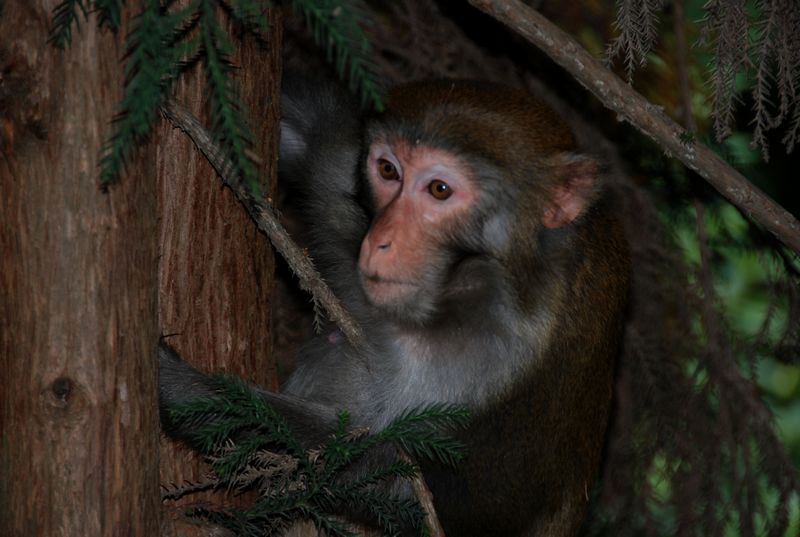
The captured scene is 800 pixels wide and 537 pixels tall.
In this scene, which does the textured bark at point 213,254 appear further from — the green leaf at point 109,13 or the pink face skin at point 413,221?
the green leaf at point 109,13

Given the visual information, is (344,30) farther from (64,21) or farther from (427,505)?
(427,505)

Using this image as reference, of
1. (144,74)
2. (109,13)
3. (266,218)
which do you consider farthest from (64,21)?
(266,218)

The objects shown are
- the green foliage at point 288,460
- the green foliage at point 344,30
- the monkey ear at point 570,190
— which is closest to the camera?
the green foliage at point 344,30

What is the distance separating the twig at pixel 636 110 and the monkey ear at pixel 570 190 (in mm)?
389

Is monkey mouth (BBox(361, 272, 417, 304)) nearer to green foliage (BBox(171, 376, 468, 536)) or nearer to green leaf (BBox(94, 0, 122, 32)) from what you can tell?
green foliage (BBox(171, 376, 468, 536))

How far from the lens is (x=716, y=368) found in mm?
5117

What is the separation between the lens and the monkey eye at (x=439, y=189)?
3607mm

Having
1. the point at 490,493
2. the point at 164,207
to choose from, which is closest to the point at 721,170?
the point at 490,493

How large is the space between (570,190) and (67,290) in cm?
191

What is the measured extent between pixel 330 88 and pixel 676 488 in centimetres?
255

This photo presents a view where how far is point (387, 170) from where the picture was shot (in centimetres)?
383

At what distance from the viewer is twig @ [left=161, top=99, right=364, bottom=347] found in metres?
3.16

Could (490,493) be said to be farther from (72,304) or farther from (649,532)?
(72,304)

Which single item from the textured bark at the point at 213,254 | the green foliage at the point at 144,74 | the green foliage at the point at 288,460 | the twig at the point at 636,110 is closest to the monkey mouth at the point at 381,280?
the green foliage at the point at 288,460
